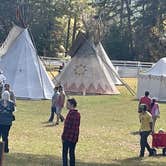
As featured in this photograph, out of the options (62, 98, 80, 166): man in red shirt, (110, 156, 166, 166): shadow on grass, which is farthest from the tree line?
(62, 98, 80, 166): man in red shirt

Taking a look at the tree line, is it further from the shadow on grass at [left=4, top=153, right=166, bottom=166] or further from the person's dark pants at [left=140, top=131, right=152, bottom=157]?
the shadow on grass at [left=4, top=153, right=166, bottom=166]

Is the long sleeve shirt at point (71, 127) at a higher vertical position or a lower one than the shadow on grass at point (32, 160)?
higher

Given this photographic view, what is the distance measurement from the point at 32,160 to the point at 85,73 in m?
25.6

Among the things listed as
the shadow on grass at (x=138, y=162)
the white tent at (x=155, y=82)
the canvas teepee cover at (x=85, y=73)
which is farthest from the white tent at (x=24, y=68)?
the shadow on grass at (x=138, y=162)

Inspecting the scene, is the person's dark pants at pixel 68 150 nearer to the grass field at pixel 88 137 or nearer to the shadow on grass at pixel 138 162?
the grass field at pixel 88 137

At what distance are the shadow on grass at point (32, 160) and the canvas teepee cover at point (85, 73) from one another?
23.6m

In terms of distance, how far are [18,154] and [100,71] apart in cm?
2479

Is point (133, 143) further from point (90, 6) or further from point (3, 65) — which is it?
point (90, 6)

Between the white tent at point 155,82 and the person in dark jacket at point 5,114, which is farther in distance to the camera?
the white tent at point 155,82

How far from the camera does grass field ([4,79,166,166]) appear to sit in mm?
15852

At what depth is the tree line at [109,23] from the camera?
229ft

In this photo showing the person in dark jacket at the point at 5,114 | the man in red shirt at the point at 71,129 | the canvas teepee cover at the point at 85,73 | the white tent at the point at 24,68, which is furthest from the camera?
the canvas teepee cover at the point at 85,73

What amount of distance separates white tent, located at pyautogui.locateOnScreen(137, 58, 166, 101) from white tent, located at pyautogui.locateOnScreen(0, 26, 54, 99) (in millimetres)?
5763

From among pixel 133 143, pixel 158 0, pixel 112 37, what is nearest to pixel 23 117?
pixel 133 143
